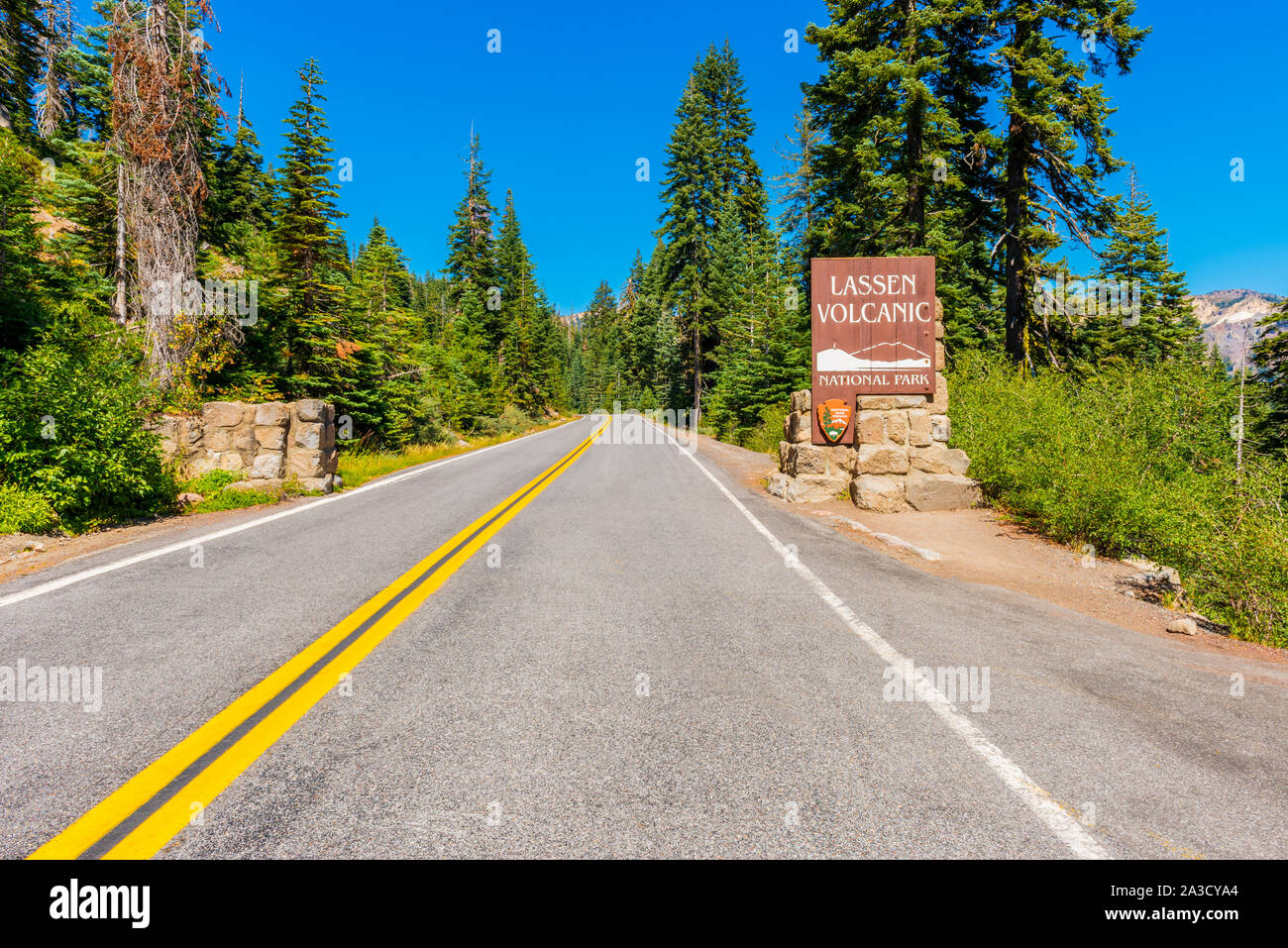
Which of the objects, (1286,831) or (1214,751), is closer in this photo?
(1286,831)

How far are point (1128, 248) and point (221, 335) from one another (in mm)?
39452

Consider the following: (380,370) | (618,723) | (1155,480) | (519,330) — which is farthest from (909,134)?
(519,330)

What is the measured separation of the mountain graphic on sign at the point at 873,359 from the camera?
445 inches

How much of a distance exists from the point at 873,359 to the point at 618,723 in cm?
1026

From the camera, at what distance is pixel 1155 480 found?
7.45 m

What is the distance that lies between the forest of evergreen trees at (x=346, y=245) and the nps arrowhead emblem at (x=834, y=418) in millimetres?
5268

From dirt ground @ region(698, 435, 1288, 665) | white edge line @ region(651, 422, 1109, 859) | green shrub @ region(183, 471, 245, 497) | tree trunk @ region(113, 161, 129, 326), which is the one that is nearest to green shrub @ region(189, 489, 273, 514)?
green shrub @ region(183, 471, 245, 497)

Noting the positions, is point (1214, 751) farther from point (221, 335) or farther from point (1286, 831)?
point (221, 335)

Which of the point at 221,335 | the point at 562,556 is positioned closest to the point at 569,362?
the point at 221,335

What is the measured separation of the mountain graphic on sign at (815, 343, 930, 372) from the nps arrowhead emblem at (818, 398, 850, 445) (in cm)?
66

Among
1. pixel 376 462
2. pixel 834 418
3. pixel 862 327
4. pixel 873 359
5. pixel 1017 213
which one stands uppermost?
pixel 1017 213

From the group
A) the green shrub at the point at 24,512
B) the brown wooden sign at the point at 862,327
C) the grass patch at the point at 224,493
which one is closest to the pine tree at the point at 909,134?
the brown wooden sign at the point at 862,327

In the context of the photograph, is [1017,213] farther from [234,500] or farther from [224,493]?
[224,493]

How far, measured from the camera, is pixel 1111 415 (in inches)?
→ 351
